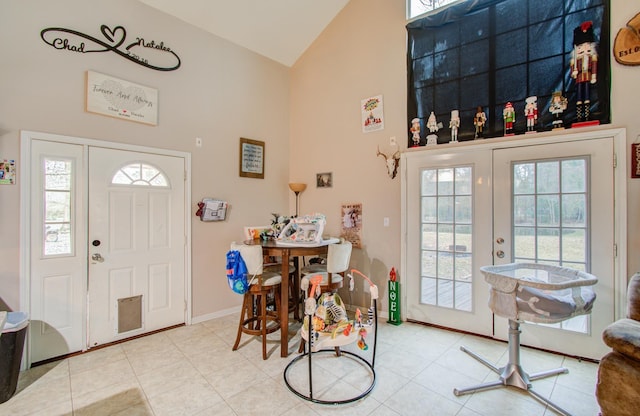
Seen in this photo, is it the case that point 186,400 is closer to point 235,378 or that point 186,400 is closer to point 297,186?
point 235,378

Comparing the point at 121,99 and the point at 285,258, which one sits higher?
the point at 121,99

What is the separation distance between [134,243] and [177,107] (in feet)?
5.11

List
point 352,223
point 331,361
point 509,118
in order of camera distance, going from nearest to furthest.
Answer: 1. point 331,361
2. point 509,118
3. point 352,223

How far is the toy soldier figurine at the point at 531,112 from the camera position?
264 cm

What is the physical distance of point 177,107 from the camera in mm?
3340

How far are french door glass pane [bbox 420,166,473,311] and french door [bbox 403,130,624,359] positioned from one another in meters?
0.01

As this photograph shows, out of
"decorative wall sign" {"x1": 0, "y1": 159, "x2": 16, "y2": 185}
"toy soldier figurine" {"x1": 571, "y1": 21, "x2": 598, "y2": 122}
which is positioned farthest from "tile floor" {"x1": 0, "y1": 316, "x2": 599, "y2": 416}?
"toy soldier figurine" {"x1": 571, "y1": 21, "x2": 598, "y2": 122}

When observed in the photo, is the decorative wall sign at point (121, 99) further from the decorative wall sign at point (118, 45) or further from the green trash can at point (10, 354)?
the green trash can at point (10, 354)

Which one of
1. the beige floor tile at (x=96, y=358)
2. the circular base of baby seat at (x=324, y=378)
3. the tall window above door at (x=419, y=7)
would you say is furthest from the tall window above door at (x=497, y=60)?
the beige floor tile at (x=96, y=358)

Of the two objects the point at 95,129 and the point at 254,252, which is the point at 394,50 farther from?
the point at 95,129

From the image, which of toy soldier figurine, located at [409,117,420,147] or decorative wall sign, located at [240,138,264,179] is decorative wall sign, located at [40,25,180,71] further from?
toy soldier figurine, located at [409,117,420,147]

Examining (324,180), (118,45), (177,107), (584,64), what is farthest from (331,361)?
(118,45)

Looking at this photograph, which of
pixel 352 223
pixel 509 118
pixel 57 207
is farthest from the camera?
pixel 352 223

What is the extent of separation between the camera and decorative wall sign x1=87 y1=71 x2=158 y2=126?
2787mm
